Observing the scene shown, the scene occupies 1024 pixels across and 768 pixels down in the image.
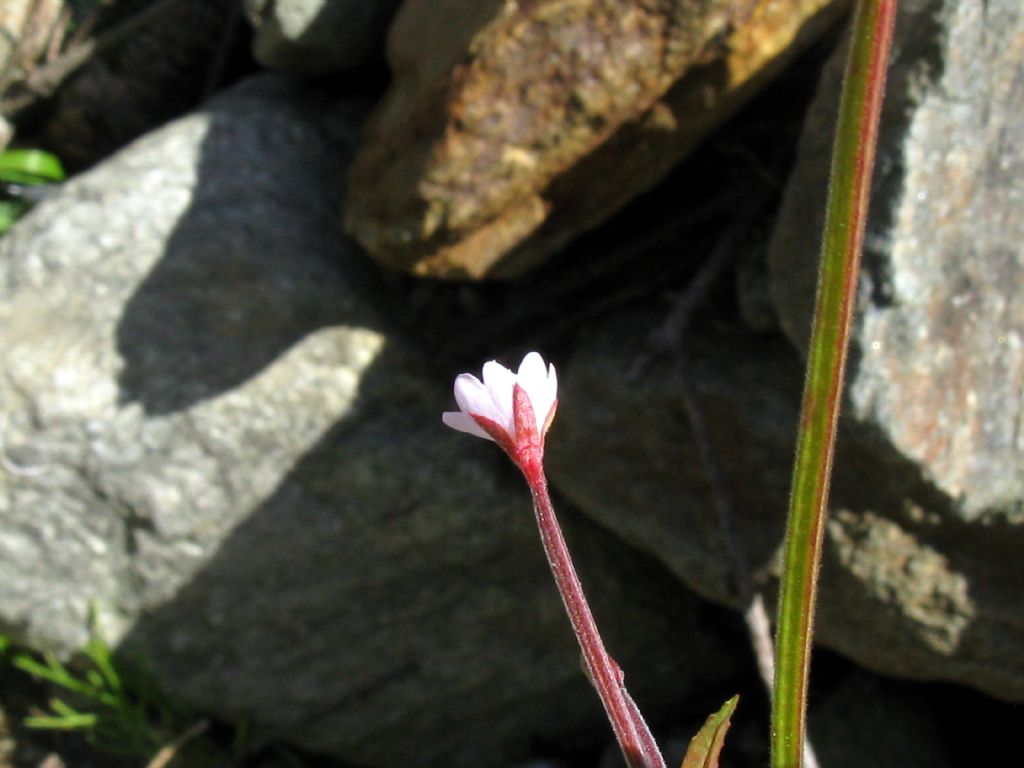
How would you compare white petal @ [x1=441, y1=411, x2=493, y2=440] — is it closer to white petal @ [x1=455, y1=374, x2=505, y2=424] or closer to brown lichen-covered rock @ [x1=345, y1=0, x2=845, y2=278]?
white petal @ [x1=455, y1=374, x2=505, y2=424]

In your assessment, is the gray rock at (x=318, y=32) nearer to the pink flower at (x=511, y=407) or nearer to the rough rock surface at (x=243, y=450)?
the rough rock surface at (x=243, y=450)

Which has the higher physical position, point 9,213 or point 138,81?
Answer: point 138,81

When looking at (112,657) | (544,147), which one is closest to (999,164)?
(544,147)

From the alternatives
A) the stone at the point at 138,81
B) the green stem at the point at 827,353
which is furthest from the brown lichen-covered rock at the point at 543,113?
the green stem at the point at 827,353

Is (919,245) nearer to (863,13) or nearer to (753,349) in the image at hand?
(753,349)

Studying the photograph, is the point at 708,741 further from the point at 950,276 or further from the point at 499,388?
the point at 950,276

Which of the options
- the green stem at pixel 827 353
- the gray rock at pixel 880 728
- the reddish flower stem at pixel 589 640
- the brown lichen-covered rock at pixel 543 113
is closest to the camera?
the green stem at pixel 827 353

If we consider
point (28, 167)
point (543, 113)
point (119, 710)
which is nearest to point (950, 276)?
point (543, 113)
